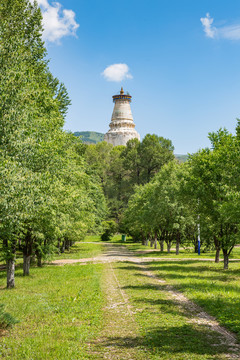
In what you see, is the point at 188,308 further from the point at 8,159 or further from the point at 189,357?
the point at 8,159

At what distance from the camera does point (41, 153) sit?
17.1 m

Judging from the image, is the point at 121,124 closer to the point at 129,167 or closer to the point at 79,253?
the point at 129,167

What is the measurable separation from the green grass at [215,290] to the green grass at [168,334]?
1.03 metres

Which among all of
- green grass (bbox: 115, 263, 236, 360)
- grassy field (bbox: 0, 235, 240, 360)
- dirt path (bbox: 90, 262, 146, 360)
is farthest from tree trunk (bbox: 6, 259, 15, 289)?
green grass (bbox: 115, 263, 236, 360)

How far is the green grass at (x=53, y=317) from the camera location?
8742 mm

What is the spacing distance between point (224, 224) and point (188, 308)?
536 inches

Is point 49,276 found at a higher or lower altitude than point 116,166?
lower

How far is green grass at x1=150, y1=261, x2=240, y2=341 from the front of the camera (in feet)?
38.7

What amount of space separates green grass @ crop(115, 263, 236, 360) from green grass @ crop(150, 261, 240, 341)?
103cm

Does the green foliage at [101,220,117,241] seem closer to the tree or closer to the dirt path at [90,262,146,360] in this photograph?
the tree

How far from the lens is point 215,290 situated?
53.9 ft

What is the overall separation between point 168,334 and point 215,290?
24.1 ft

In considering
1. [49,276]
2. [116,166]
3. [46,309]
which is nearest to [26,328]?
[46,309]

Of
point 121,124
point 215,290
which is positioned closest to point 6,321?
point 215,290
